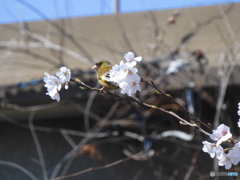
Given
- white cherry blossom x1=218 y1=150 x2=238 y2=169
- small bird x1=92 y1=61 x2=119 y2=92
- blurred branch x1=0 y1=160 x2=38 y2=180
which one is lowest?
white cherry blossom x1=218 y1=150 x2=238 y2=169

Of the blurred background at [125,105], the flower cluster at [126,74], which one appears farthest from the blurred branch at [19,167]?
the flower cluster at [126,74]

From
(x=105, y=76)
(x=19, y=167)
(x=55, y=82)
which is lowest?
(x=55, y=82)

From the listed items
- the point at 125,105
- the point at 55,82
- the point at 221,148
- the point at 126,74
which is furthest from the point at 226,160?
the point at 125,105

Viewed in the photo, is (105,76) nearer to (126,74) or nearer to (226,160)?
(126,74)

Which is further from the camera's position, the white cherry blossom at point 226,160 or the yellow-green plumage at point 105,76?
the yellow-green plumage at point 105,76

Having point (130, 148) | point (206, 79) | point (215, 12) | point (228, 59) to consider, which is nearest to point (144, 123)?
point (130, 148)

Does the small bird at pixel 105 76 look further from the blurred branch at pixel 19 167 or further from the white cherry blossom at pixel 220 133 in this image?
the blurred branch at pixel 19 167

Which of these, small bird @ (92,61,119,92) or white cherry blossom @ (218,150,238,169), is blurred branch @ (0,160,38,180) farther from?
white cherry blossom @ (218,150,238,169)

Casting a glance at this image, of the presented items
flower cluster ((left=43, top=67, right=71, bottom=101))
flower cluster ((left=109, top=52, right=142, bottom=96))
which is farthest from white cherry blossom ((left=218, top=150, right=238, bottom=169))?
flower cluster ((left=43, top=67, right=71, bottom=101))
